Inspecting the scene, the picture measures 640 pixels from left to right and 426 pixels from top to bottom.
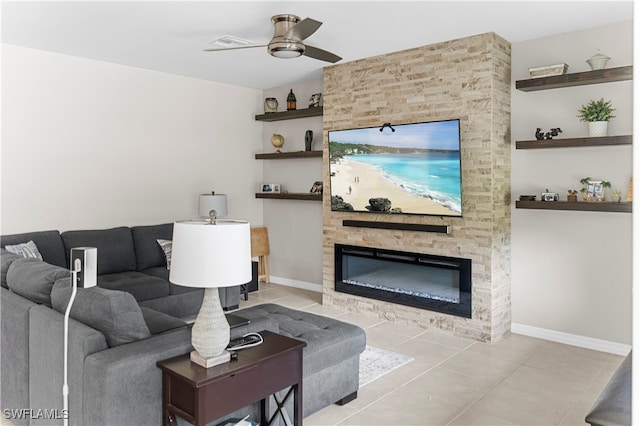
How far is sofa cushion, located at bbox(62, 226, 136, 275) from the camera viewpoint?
4776mm

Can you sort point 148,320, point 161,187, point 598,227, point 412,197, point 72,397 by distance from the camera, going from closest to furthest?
point 72,397
point 148,320
point 598,227
point 412,197
point 161,187

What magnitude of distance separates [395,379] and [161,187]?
3777mm

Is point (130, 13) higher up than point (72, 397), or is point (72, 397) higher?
point (130, 13)

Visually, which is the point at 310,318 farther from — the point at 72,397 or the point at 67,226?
the point at 67,226

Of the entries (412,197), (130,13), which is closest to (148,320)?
(130,13)

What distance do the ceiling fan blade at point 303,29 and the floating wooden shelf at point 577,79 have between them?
2033mm

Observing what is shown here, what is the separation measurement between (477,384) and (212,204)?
373 cm

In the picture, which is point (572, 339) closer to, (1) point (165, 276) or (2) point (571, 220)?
(2) point (571, 220)

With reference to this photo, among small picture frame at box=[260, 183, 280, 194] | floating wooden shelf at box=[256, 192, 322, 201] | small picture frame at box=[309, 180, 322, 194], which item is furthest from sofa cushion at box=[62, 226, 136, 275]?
small picture frame at box=[309, 180, 322, 194]

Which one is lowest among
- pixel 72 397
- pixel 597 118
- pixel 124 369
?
pixel 72 397

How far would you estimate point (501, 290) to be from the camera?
453 cm

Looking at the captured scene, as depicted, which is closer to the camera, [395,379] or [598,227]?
[395,379]

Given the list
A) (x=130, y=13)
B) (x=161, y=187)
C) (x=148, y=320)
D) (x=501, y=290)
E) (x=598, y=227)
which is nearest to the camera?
(x=148, y=320)
